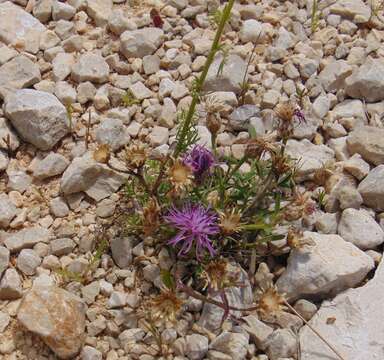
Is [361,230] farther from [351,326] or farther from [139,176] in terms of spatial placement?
[139,176]

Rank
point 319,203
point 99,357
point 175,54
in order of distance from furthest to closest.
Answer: point 175,54 < point 319,203 < point 99,357

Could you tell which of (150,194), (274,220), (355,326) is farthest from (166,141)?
(355,326)

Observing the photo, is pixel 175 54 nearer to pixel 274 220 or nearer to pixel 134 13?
pixel 134 13

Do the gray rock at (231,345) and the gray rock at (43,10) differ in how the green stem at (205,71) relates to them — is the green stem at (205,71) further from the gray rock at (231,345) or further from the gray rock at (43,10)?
the gray rock at (43,10)

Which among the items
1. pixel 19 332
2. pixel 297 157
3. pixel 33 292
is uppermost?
pixel 297 157

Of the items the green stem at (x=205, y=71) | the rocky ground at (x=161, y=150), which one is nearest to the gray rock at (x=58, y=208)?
the rocky ground at (x=161, y=150)

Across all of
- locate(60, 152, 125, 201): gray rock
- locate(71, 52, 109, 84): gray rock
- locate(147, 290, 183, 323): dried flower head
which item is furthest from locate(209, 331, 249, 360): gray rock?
locate(71, 52, 109, 84): gray rock

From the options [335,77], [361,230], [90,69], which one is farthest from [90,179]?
[335,77]
